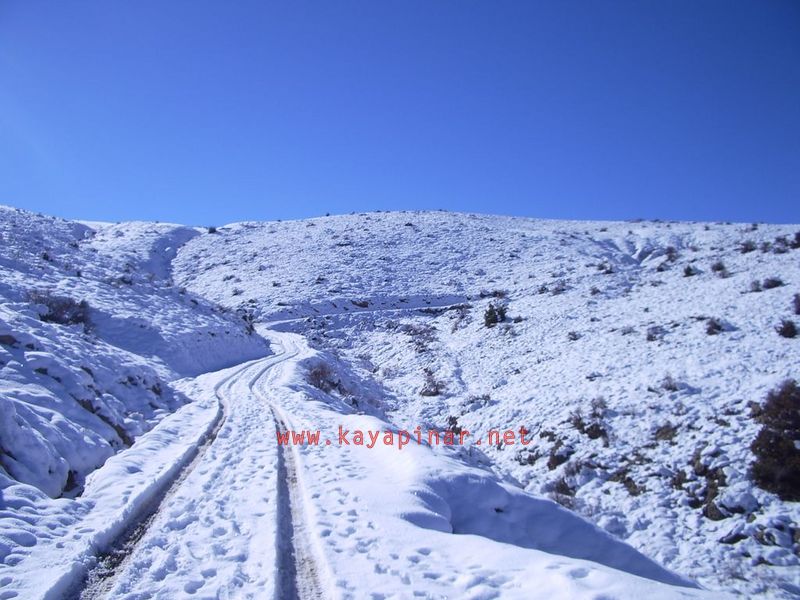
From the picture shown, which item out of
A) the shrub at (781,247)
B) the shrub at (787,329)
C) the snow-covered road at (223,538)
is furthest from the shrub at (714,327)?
the snow-covered road at (223,538)

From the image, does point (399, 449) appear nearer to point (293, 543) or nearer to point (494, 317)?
point (293, 543)

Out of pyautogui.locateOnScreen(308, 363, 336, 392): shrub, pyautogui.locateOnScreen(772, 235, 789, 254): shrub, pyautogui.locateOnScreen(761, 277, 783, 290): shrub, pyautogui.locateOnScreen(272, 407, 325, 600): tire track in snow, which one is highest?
pyautogui.locateOnScreen(772, 235, 789, 254): shrub

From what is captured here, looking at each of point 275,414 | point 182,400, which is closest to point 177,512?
point 275,414

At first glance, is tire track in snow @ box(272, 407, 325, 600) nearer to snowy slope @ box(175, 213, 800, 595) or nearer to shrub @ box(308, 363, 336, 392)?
snowy slope @ box(175, 213, 800, 595)

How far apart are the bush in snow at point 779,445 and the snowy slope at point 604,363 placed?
28 centimetres

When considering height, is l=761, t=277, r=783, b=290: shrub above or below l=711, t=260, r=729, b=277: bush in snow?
below

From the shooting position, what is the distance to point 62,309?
1697cm

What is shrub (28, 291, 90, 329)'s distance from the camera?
15539mm

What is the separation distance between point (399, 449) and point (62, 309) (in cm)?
1521

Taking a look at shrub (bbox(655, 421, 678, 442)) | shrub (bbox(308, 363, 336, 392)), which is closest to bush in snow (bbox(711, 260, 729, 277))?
shrub (bbox(655, 421, 678, 442))

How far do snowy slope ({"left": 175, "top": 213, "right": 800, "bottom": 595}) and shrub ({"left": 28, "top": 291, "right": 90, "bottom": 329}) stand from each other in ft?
38.4

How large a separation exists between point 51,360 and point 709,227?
58.6m

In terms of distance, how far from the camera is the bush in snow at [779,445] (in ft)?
26.6

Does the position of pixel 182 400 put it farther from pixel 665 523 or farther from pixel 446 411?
pixel 665 523
